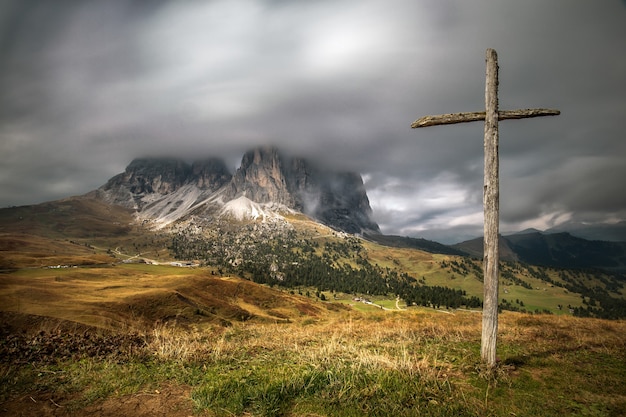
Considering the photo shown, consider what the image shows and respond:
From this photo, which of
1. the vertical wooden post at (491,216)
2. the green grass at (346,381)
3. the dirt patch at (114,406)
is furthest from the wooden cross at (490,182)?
the dirt patch at (114,406)

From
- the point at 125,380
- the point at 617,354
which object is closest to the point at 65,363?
the point at 125,380

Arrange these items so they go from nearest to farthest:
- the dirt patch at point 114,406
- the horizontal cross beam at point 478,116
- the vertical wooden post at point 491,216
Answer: the dirt patch at point 114,406, the vertical wooden post at point 491,216, the horizontal cross beam at point 478,116

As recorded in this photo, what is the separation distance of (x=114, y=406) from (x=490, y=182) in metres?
12.1

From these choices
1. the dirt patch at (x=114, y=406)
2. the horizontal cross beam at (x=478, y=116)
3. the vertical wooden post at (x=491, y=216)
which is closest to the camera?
the dirt patch at (x=114, y=406)

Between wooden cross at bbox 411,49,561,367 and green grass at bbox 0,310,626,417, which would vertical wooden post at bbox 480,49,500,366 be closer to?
wooden cross at bbox 411,49,561,367

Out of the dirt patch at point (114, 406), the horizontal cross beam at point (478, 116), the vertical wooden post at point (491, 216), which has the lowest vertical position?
the dirt patch at point (114, 406)

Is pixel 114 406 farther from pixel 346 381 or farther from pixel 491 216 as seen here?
pixel 491 216

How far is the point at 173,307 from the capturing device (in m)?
33.3

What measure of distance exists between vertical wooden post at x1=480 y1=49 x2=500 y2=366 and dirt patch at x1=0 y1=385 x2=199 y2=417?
8493mm

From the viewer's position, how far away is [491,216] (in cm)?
944

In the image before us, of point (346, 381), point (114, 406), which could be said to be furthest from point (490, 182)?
point (114, 406)

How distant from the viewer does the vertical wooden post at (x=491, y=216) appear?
9141 mm

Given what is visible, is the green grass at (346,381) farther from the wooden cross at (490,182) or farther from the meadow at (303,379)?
the wooden cross at (490,182)

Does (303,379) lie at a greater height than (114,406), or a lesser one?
greater
